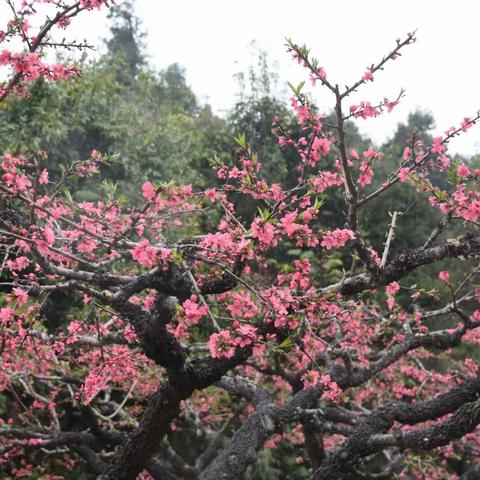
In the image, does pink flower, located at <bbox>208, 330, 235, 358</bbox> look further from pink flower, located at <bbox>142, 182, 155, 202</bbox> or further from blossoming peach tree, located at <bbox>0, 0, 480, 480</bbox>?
pink flower, located at <bbox>142, 182, 155, 202</bbox>

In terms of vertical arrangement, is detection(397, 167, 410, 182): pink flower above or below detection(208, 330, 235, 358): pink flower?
above

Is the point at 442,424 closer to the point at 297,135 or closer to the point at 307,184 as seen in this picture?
the point at 307,184

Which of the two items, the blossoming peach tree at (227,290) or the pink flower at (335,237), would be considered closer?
the blossoming peach tree at (227,290)

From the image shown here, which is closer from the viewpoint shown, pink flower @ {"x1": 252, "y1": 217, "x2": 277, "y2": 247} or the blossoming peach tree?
pink flower @ {"x1": 252, "y1": 217, "x2": 277, "y2": 247}

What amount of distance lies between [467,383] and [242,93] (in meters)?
11.1

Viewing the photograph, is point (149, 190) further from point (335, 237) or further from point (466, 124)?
point (466, 124)

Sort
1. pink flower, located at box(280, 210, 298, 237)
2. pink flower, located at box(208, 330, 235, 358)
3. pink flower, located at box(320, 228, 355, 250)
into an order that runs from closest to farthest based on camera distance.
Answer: pink flower, located at box(208, 330, 235, 358)
pink flower, located at box(280, 210, 298, 237)
pink flower, located at box(320, 228, 355, 250)

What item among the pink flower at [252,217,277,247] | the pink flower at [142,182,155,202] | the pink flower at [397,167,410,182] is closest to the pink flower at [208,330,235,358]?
the pink flower at [252,217,277,247]

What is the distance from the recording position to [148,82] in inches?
872

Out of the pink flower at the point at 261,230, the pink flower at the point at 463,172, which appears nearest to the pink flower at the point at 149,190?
the pink flower at the point at 261,230

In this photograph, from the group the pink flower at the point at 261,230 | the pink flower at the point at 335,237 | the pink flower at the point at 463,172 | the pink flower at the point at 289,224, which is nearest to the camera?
the pink flower at the point at 261,230

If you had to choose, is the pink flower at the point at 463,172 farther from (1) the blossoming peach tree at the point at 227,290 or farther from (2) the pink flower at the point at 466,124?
(2) the pink flower at the point at 466,124

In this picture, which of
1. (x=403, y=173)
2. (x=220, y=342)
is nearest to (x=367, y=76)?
(x=403, y=173)

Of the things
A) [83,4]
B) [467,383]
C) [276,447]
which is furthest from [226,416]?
[83,4]
